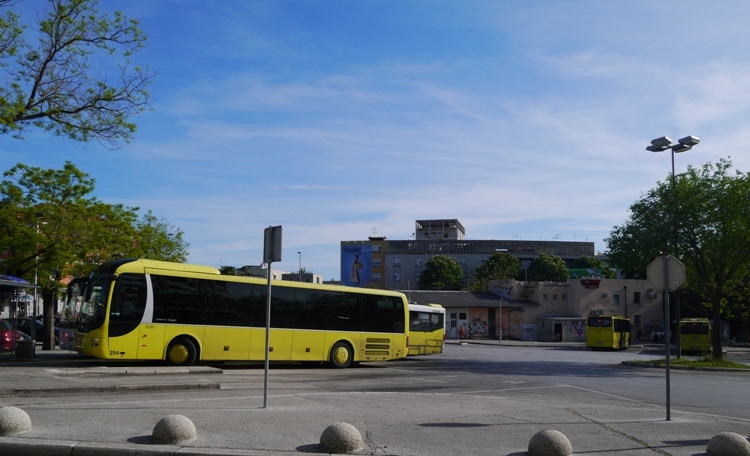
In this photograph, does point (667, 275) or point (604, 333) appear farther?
point (604, 333)

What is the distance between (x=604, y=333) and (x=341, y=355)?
33932 mm

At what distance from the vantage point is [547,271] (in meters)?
103

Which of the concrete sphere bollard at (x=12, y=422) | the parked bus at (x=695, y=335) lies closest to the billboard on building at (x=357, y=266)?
the parked bus at (x=695, y=335)

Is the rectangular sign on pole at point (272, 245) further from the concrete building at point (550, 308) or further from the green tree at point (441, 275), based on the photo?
the green tree at point (441, 275)

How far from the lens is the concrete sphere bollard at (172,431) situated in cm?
847

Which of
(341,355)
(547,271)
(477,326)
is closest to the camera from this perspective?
(341,355)

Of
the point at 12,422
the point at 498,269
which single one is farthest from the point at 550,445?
Answer: the point at 498,269

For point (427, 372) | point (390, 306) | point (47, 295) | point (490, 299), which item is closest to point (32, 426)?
point (427, 372)

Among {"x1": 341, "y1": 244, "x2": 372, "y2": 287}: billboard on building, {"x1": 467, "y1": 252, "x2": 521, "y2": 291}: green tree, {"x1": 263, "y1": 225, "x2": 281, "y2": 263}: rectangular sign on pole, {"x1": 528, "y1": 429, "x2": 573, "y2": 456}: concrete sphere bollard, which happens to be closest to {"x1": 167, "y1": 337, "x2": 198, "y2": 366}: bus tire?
{"x1": 263, "y1": 225, "x2": 281, "y2": 263}: rectangular sign on pole

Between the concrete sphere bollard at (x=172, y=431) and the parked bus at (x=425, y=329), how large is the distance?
77.8 feet

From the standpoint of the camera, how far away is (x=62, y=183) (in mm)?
29562

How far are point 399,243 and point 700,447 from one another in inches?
4154

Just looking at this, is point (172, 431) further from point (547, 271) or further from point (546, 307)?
point (547, 271)

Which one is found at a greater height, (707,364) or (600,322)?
(600,322)
